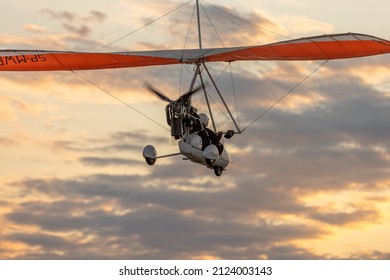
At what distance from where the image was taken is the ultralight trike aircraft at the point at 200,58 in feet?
115

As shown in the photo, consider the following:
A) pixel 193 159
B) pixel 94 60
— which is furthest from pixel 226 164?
pixel 94 60

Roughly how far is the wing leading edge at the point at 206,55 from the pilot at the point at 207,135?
5.02 feet

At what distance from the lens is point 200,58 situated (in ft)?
117

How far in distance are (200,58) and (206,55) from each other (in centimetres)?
18

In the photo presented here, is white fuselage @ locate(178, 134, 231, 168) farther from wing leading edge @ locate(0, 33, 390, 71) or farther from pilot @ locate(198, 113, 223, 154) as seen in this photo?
wing leading edge @ locate(0, 33, 390, 71)

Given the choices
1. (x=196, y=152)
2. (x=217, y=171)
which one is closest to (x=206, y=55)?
(x=196, y=152)

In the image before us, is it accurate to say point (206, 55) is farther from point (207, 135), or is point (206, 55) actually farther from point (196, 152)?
point (196, 152)

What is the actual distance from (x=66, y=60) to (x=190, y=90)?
424 cm

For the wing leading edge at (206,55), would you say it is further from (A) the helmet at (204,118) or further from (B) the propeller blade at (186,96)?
(A) the helmet at (204,118)

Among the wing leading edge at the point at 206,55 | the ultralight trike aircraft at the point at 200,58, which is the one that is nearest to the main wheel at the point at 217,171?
the ultralight trike aircraft at the point at 200,58

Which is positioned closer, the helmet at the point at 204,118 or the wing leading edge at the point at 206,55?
the wing leading edge at the point at 206,55

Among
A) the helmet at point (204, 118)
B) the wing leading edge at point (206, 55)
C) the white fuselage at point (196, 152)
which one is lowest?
the white fuselage at point (196, 152)
